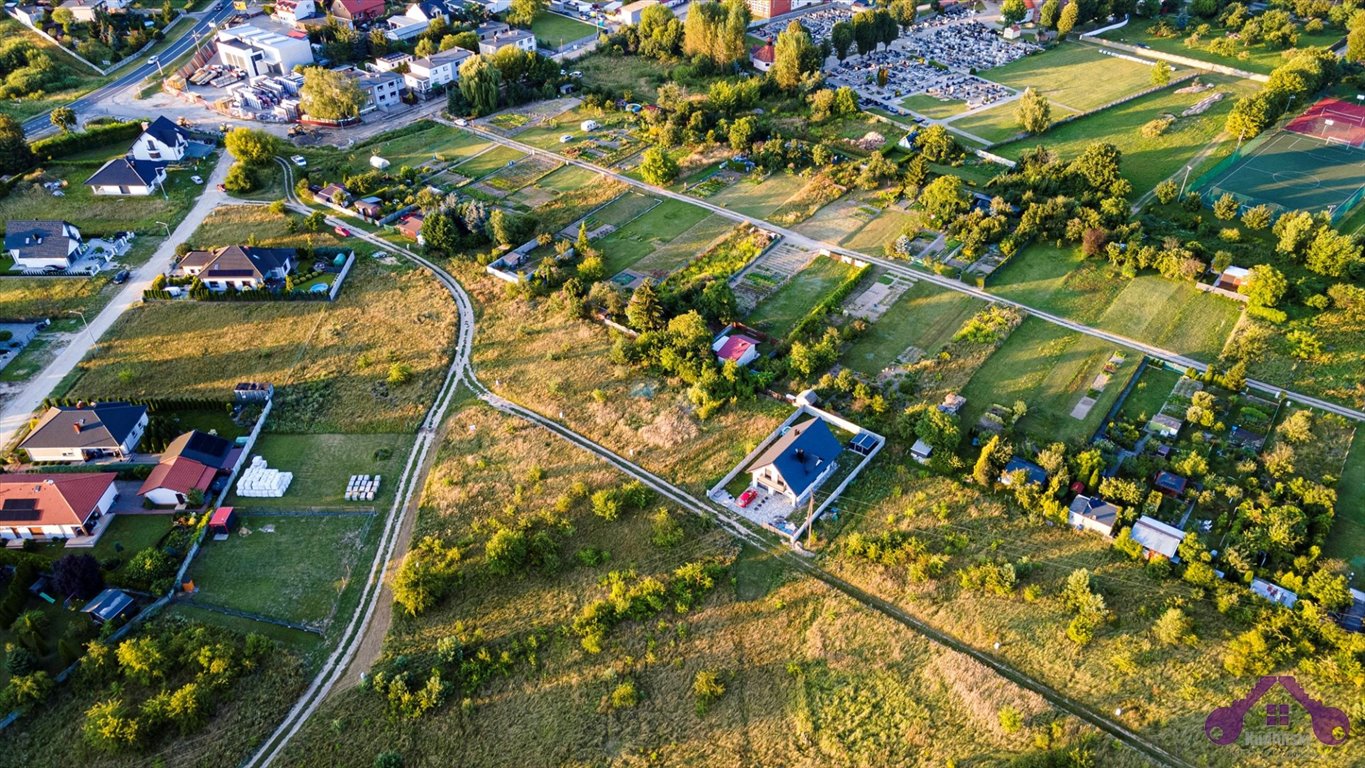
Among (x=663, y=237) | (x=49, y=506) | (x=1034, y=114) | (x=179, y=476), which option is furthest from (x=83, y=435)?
(x=1034, y=114)

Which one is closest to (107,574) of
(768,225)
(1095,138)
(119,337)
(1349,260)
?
(119,337)

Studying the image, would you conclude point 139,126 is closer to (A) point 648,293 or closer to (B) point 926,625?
(A) point 648,293

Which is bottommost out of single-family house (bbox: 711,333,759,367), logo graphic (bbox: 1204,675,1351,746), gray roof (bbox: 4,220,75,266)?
logo graphic (bbox: 1204,675,1351,746)

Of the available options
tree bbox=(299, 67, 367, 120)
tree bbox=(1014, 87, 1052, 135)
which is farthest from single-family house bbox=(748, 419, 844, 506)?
tree bbox=(299, 67, 367, 120)

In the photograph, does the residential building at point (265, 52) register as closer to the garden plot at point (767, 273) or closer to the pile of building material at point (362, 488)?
the garden plot at point (767, 273)

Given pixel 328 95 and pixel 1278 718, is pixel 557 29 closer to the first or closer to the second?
pixel 328 95

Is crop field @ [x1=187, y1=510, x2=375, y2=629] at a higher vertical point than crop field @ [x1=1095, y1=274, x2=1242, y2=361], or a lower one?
lower

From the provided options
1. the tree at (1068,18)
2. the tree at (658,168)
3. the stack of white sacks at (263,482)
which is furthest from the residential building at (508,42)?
the stack of white sacks at (263,482)

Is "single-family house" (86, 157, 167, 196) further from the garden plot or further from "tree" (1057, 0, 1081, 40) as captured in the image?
"tree" (1057, 0, 1081, 40)
